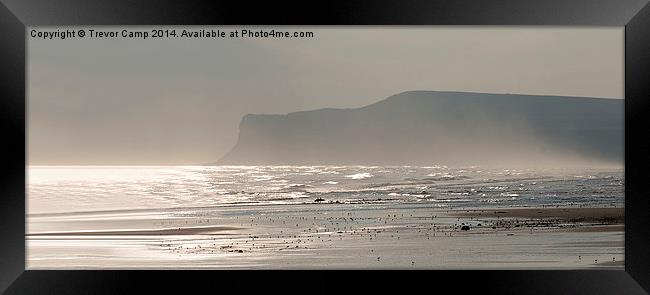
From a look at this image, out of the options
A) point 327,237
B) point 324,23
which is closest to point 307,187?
point 327,237

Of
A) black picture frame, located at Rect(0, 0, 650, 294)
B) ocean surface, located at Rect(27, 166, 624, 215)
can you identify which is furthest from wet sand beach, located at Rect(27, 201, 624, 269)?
black picture frame, located at Rect(0, 0, 650, 294)

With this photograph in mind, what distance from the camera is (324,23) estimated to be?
3133 mm

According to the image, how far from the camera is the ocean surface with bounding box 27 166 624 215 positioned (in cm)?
356

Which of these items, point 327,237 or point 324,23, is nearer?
point 324,23

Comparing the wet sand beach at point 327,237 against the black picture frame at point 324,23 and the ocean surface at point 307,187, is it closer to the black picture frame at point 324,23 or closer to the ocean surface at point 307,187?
the ocean surface at point 307,187

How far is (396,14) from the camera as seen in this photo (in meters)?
3.12

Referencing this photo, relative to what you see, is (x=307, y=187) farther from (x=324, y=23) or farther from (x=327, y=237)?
(x=324, y=23)

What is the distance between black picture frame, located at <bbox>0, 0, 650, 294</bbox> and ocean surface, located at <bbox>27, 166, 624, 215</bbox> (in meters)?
0.36

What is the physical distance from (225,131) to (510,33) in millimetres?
1434

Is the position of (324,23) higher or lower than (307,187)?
higher

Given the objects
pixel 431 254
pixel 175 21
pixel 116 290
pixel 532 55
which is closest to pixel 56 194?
pixel 116 290

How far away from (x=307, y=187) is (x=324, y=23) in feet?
2.78

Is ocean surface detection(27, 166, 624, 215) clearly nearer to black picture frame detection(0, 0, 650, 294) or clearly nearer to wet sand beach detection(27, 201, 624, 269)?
wet sand beach detection(27, 201, 624, 269)

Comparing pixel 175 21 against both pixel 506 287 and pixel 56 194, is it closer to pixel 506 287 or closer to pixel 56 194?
pixel 56 194
